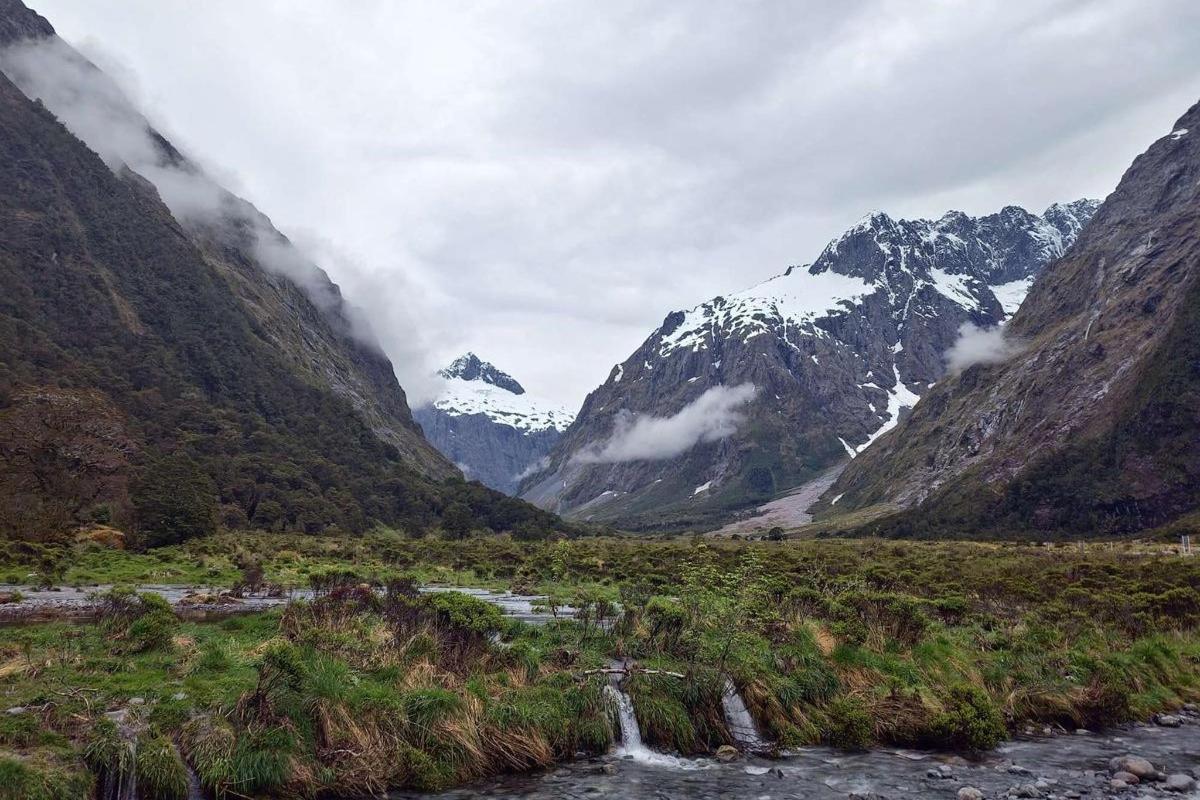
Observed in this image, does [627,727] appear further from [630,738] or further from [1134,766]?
[1134,766]

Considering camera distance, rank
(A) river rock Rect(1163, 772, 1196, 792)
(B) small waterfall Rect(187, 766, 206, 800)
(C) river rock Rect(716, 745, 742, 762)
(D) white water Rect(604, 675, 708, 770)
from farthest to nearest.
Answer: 1. (C) river rock Rect(716, 745, 742, 762)
2. (D) white water Rect(604, 675, 708, 770)
3. (A) river rock Rect(1163, 772, 1196, 792)
4. (B) small waterfall Rect(187, 766, 206, 800)

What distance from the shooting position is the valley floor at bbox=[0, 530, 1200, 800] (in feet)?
52.7

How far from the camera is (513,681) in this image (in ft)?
70.9

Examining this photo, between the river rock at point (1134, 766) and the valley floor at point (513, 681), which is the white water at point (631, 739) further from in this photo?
the river rock at point (1134, 766)

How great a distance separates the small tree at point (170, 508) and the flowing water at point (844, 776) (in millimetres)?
72216

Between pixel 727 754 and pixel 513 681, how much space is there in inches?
257

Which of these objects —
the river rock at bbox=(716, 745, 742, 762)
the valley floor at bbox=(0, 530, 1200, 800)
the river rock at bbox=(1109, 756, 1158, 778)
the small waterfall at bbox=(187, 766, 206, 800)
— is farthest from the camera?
the river rock at bbox=(716, 745, 742, 762)

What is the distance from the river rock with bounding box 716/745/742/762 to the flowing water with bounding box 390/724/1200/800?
1.17 ft

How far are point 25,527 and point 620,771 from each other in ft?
248

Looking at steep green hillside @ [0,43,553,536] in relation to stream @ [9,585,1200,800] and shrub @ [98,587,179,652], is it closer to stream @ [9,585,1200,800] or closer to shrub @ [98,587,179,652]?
shrub @ [98,587,179,652]

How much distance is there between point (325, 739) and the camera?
1716 centimetres

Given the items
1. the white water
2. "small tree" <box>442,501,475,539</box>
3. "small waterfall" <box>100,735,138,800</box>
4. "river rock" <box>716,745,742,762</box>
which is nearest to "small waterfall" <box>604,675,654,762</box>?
the white water

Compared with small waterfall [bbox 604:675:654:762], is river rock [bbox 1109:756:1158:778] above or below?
below

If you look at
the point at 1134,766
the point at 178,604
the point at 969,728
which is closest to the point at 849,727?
the point at 969,728
